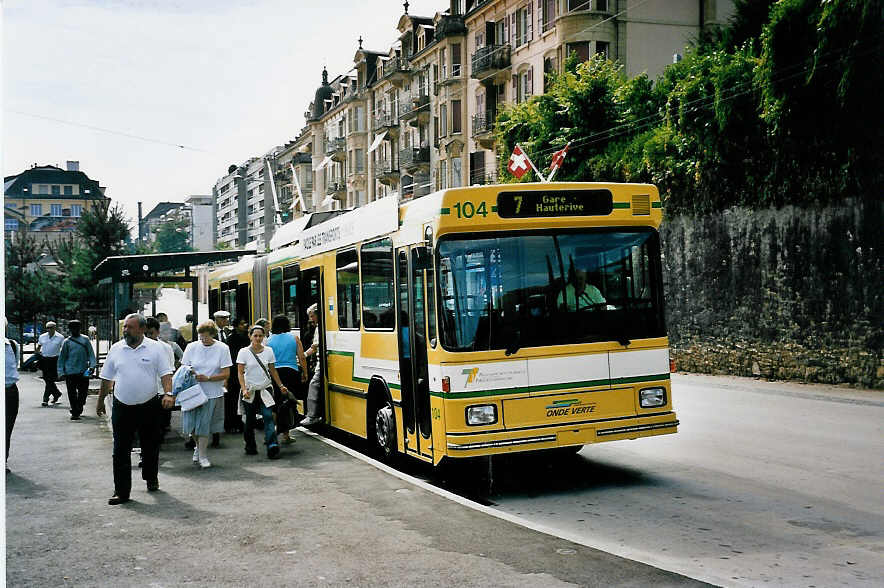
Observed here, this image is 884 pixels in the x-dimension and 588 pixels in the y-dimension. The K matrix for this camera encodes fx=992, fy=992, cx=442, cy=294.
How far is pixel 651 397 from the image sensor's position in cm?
975

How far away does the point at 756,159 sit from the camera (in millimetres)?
23031

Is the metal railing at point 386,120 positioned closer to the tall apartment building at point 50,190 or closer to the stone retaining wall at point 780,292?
the tall apartment building at point 50,190

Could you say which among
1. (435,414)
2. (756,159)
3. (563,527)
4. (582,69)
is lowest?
(563,527)

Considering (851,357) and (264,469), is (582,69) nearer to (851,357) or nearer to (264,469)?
(851,357)

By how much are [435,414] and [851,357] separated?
13778 mm

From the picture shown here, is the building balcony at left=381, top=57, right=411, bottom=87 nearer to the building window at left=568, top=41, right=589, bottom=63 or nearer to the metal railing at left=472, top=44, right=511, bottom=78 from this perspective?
the metal railing at left=472, top=44, right=511, bottom=78

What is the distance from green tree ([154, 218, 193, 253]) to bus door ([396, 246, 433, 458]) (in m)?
139

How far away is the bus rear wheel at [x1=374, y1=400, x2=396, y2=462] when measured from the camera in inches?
429

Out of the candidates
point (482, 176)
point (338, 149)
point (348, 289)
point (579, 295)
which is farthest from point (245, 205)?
point (579, 295)

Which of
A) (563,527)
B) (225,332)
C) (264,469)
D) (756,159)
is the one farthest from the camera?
(756,159)

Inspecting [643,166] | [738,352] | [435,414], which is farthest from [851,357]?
[435,414]

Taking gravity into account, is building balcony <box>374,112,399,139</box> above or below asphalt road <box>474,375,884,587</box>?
above

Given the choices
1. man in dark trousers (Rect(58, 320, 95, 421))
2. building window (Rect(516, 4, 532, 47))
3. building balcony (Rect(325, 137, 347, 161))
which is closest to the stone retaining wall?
man in dark trousers (Rect(58, 320, 95, 421))

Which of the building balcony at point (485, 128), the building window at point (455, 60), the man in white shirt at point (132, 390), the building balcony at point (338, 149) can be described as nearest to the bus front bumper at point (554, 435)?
the man in white shirt at point (132, 390)
